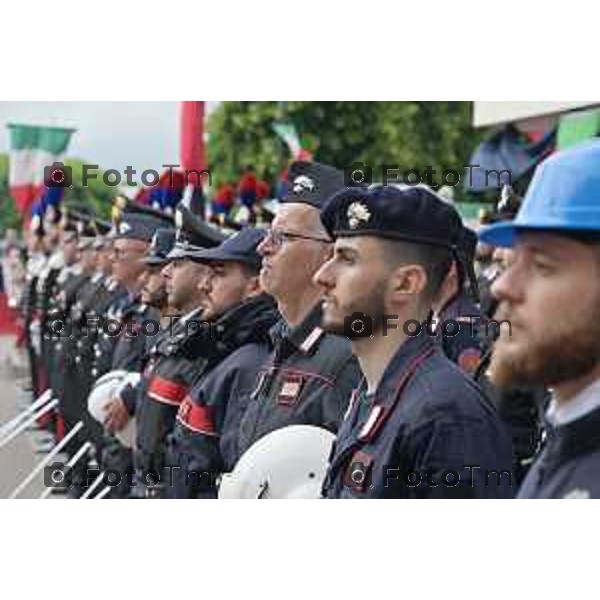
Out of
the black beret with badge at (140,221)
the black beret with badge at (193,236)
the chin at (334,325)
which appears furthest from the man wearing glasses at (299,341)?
the black beret with badge at (140,221)

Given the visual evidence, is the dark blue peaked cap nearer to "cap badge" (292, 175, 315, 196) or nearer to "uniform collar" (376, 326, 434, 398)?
"cap badge" (292, 175, 315, 196)

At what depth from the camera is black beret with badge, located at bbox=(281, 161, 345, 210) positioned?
4098mm

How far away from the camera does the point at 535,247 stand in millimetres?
2217

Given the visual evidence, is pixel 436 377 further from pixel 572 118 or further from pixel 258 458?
pixel 572 118

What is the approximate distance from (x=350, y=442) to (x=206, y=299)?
2.04 metres

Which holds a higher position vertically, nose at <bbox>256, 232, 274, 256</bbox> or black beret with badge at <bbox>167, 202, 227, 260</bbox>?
nose at <bbox>256, 232, 274, 256</bbox>

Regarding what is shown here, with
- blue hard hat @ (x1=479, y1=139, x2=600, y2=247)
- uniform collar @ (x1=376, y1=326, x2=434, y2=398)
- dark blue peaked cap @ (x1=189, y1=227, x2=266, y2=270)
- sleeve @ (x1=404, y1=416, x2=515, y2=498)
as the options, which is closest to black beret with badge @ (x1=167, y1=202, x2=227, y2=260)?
dark blue peaked cap @ (x1=189, y1=227, x2=266, y2=270)

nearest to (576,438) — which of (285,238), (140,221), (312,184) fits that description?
(285,238)

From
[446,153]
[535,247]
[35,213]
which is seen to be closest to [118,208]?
[35,213]

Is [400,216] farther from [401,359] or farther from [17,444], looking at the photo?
[17,444]

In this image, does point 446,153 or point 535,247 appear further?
point 446,153

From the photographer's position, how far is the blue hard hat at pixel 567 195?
2.15 m

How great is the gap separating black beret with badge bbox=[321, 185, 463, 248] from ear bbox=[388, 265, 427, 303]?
0.07 meters

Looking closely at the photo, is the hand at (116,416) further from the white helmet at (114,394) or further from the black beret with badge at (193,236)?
the black beret with badge at (193,236)
